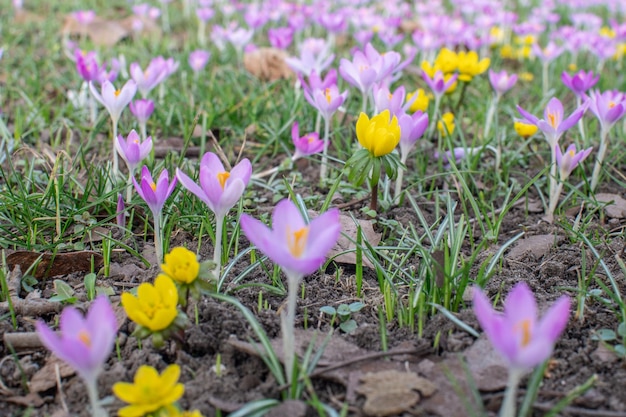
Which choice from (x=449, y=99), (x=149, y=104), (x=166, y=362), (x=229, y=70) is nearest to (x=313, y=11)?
(x=229, y=70)

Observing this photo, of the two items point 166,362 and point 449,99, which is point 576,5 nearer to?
point 449,99

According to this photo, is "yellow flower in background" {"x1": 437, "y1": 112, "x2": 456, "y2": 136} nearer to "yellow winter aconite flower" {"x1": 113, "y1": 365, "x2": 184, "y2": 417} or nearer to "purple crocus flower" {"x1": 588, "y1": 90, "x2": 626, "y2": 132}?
"purple crocus flower" {"x1": 588, "y1": 90, "x2": 626, "y2": 132}

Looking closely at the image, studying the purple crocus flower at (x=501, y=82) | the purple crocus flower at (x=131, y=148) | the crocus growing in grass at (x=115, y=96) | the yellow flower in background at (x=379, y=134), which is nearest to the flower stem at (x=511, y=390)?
the yellow flower in background at (x=379, y=134)

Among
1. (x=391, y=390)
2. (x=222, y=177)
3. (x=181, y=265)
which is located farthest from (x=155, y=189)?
(x=391, y=390)

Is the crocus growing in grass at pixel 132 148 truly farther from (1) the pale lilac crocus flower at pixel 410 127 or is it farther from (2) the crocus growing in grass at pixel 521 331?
(2) the crocus growing in grass at pixel 521 331

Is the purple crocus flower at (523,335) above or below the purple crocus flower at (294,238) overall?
below

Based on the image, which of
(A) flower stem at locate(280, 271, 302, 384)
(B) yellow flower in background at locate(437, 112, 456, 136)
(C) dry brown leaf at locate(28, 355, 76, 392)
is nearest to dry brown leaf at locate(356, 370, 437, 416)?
(A) flower stem at locate(280, 271, 302, 384)

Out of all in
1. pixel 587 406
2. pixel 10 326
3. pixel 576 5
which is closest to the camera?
pixel 587 406
